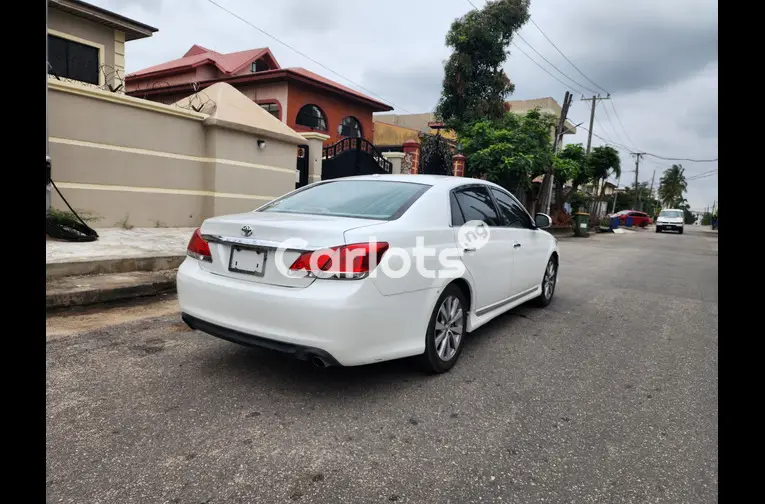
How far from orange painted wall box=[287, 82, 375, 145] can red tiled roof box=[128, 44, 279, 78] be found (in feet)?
13.5

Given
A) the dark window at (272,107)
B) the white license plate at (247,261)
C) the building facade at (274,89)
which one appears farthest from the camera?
the dark window at (272,107)

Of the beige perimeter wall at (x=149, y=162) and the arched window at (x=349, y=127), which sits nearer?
the beige perimeter wall at (x=149, y=162)

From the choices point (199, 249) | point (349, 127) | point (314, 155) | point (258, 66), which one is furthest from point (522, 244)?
point (258, 66)

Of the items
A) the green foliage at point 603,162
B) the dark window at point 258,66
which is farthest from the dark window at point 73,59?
the green foliage at point 603,162

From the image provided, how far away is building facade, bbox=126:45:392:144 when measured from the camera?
61.5ft

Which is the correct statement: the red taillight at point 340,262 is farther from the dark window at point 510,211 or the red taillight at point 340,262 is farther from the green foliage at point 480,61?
the green foliage at point 480,61

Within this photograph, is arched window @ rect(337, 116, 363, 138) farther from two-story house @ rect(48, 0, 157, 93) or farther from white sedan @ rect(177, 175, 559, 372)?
white sedan @ rect(177, 175, 559, 372)

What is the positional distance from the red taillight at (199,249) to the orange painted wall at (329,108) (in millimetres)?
15567

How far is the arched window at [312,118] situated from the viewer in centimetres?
→ 1930

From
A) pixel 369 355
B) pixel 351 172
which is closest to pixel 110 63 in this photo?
pixel 351 172

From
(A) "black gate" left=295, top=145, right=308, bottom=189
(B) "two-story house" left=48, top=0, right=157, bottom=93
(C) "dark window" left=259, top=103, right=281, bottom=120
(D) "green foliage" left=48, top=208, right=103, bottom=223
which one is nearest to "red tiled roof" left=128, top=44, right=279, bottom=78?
(C) "dark window" left=259, top=103, right=281, bottom=120

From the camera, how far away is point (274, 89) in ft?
62.1

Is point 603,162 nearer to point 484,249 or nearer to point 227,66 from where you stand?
point 227,66

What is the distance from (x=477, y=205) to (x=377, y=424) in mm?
2243
